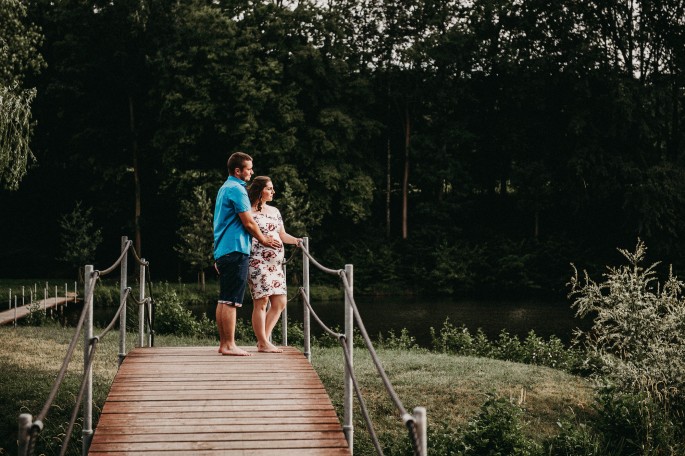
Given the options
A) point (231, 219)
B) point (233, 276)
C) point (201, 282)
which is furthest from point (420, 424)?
point (201, 282)

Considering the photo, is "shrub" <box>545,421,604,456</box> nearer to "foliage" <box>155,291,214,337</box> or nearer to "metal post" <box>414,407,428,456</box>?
"metal post" <box>414,407,428,456</box>

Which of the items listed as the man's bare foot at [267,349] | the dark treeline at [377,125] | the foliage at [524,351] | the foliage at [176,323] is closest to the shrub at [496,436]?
the man's bare foot at [267,349]

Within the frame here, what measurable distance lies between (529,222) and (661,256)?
8003 mm

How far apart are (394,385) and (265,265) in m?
4.03

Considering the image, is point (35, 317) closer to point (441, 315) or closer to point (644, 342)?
point (441, 315)

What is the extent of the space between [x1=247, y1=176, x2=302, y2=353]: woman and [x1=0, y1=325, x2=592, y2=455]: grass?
1.97 meters

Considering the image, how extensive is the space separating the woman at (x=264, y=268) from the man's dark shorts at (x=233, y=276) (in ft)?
1.49

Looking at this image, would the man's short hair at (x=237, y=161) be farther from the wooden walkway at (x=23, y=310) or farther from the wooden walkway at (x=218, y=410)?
the wooden walkway at (x=23, y=310)

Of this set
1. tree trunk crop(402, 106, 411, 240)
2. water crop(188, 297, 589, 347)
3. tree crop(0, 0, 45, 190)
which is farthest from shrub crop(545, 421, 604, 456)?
tree trunk crop(402, 106, 411, 240)

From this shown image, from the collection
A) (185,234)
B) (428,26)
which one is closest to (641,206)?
(428,26)

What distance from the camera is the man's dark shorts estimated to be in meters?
7.13

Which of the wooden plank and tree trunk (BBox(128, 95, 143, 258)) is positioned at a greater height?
tree trunk (BBox(128, 95, 143, 258))

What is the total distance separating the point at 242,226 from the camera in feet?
23.5

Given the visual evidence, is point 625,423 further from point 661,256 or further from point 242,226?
point 661,256
